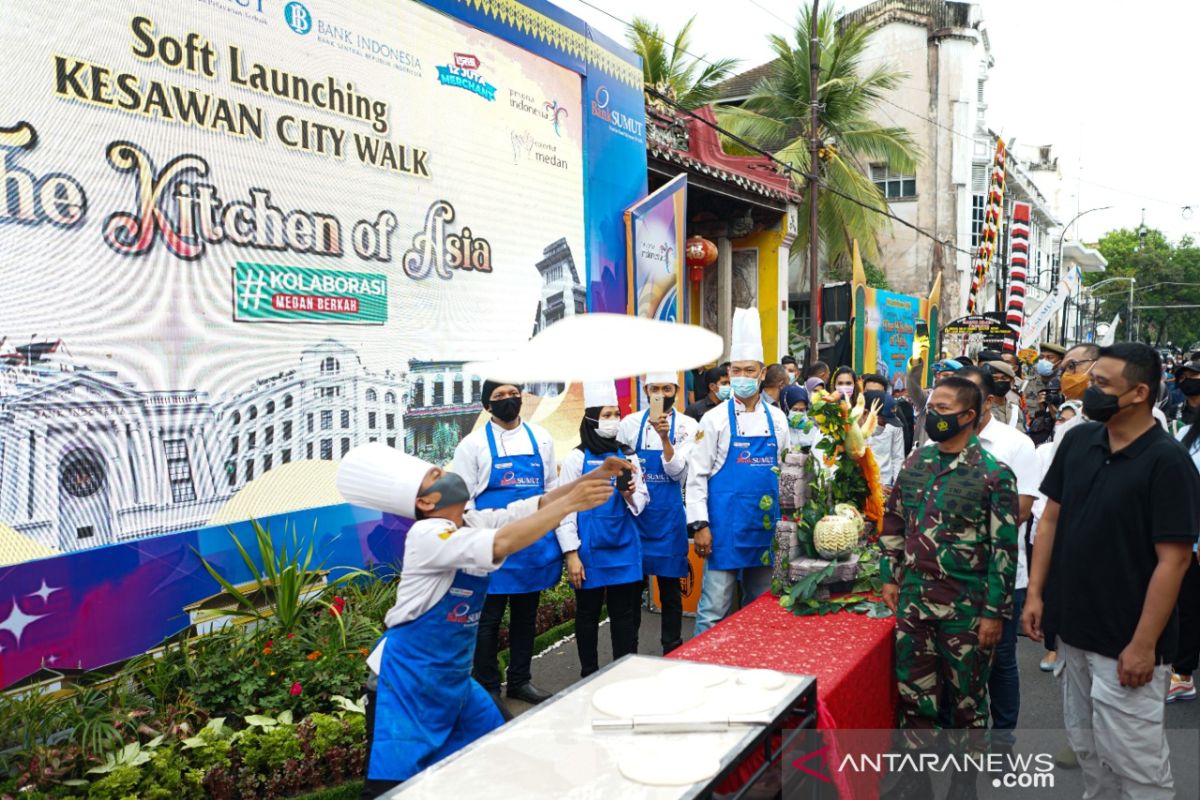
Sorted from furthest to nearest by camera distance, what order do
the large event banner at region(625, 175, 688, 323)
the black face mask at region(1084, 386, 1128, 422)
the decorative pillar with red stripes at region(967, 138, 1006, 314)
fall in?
Result: the decorative pillar with red stripes at region(967, 138, 1006, 314)
the large event banner at region(625, 175, 688, 323)
the black face mask at region(1084, 386, 1128, 422)

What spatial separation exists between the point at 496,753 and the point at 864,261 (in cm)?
2387

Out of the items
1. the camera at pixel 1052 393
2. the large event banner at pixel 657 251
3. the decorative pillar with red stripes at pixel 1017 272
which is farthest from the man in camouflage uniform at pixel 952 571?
the decorative pillar with red stripes at pixel 1017 272

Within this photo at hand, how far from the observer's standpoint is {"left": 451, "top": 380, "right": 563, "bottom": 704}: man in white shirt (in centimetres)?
483

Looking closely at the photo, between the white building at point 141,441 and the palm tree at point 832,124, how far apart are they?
51.5 ft

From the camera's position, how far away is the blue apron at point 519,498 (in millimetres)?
4836

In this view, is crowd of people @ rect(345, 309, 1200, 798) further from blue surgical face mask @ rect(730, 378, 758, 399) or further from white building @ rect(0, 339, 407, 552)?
white building @ rect(0, 339, 407, 552)

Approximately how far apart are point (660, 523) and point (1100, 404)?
8.95 ft

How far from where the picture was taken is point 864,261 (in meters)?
24.2

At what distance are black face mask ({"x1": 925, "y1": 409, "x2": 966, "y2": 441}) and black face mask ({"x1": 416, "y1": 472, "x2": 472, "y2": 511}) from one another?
2041 mm

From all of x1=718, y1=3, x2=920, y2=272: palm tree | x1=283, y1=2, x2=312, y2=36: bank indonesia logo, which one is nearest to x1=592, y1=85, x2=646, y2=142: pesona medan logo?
x1=283, y1=2, x2=312, y2=36: bank indonesia logo

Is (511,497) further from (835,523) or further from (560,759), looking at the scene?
(560,759)

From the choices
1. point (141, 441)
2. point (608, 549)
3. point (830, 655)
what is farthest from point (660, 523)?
point (141, 441)

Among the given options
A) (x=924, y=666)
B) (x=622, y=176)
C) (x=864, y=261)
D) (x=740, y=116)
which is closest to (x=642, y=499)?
(x=924, y=666)

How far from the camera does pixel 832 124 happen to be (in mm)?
20062
